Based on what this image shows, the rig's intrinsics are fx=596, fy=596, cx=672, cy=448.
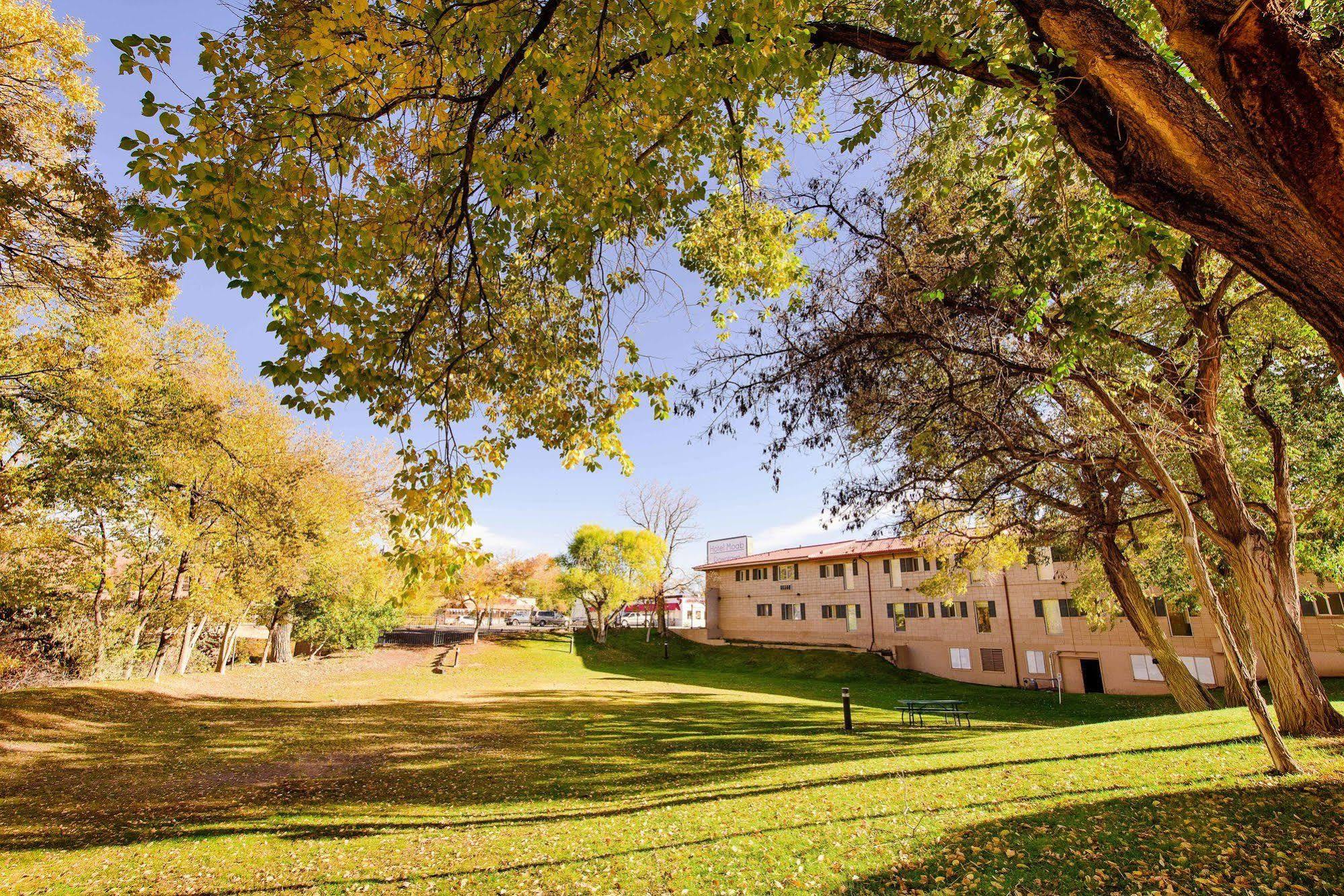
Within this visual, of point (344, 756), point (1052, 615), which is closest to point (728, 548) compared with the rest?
point (1052, 615)

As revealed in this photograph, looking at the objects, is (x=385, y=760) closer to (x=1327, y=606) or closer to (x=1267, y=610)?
(x=1267, y=610)

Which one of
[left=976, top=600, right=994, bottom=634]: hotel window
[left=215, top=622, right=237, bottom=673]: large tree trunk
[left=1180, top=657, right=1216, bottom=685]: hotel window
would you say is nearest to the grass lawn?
[left=215, top=622, right=237, bottom=673]: large tree trunk

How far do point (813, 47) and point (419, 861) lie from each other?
10.2m

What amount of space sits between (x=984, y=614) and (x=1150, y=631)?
23.5 meters

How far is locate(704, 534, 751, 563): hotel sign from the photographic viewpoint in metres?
65.2

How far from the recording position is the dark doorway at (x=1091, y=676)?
3256cm

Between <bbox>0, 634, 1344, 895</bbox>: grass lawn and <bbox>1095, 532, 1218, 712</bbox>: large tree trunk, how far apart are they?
1.92 meters

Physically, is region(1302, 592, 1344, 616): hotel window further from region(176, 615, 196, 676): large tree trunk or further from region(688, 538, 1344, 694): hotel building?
region(176, 615, 196, 676): large tree trunk

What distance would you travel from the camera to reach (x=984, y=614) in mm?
37062

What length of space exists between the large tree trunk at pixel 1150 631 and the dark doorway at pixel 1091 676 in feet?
63.9

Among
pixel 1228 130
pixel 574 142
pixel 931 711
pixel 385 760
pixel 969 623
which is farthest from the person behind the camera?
pixel 969 623

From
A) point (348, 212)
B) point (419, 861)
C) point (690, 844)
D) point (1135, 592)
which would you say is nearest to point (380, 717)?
point (419, 861)

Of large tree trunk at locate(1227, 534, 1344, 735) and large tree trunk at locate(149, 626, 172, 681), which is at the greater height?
large tree trunk at locate(1227, 534, 1344, 735)

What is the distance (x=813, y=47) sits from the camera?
19.0 ft
